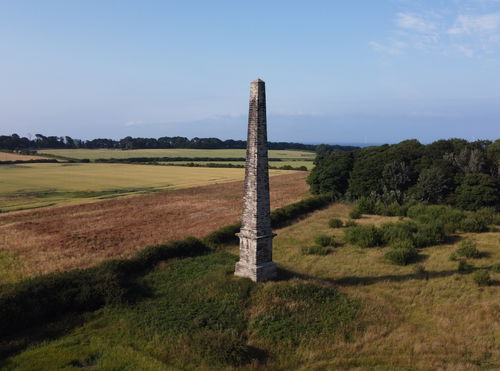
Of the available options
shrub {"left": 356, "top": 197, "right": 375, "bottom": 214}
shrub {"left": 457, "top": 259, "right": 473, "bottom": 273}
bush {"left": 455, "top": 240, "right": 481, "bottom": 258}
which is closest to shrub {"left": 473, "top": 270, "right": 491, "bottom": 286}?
shrub {"left": 457, "top": 259, "right": 473, "bottom": 273}

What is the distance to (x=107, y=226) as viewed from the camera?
3231cm

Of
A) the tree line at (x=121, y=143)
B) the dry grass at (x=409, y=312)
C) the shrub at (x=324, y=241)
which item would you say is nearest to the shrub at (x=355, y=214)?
the shrub at (x=324, y=241)

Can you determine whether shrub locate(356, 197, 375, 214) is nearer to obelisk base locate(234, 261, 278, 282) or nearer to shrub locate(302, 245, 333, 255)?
shrub locate(302, 245, 333, 255)

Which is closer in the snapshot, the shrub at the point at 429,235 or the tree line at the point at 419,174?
the shrub at the point at 429,235

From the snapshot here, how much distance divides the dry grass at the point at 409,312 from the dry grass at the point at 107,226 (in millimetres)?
11408

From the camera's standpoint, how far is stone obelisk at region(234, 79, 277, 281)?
55.8 feet

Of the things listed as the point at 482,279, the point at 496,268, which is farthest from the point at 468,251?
the point at 482,279

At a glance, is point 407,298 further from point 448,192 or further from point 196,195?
point 196,195

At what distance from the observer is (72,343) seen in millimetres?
13188

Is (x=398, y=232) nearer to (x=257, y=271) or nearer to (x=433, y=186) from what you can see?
(x=257, y=271)

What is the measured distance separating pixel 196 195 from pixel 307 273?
33619mm

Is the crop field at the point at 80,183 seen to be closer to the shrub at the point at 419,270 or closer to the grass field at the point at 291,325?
the grass field at the point at 291,325

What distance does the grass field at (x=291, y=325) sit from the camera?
39.7 feet

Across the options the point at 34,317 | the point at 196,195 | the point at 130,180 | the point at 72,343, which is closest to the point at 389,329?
the point at 72,343
